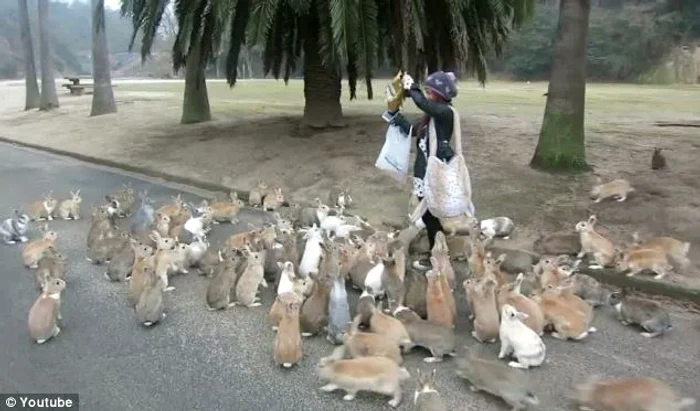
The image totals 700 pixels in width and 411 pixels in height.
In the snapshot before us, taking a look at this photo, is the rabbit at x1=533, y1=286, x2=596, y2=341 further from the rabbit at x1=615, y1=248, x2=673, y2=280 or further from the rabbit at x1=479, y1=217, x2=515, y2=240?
the rabbit at x1=479, y1=217, x2=515, y2=240

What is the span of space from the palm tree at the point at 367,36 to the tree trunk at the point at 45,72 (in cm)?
1666

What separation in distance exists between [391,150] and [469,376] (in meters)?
3.25

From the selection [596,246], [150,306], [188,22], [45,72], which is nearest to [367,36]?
[188,22]

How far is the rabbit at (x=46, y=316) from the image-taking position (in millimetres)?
5844

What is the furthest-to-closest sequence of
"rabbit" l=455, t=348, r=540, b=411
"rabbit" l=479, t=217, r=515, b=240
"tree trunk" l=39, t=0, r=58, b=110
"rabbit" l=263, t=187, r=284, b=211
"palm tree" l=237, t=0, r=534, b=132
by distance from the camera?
"tree trunk" l=39, t=0, r=58, b=110 < "palm tree" l=237, t=0, r=534, b=132 < "rabbit" l=263, t=187, r=284, b=211 < "rabbit" l=479, t=217, r=515, b=240 < "rabbit" l=455, t=348, r=540, b=411

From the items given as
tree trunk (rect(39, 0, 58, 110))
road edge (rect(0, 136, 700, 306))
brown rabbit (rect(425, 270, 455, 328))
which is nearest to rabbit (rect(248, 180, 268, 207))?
road edge (rect(0, 136, 700, 306))

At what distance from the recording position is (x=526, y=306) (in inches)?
222

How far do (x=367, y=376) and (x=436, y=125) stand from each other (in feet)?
9.92

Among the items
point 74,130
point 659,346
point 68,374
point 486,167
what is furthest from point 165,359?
point 74,130

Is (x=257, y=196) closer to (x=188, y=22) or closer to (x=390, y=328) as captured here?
(x=188, y=22)

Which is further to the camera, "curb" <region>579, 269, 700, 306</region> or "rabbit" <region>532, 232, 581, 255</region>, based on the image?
"rabbit" <region>532, 232, 581, 255</region>

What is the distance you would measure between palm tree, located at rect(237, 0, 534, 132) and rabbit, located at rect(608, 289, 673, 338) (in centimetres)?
664

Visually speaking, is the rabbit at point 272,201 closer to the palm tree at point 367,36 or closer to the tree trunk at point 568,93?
the palm tree at point 367,36

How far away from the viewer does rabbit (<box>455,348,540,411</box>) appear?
4582 mm
